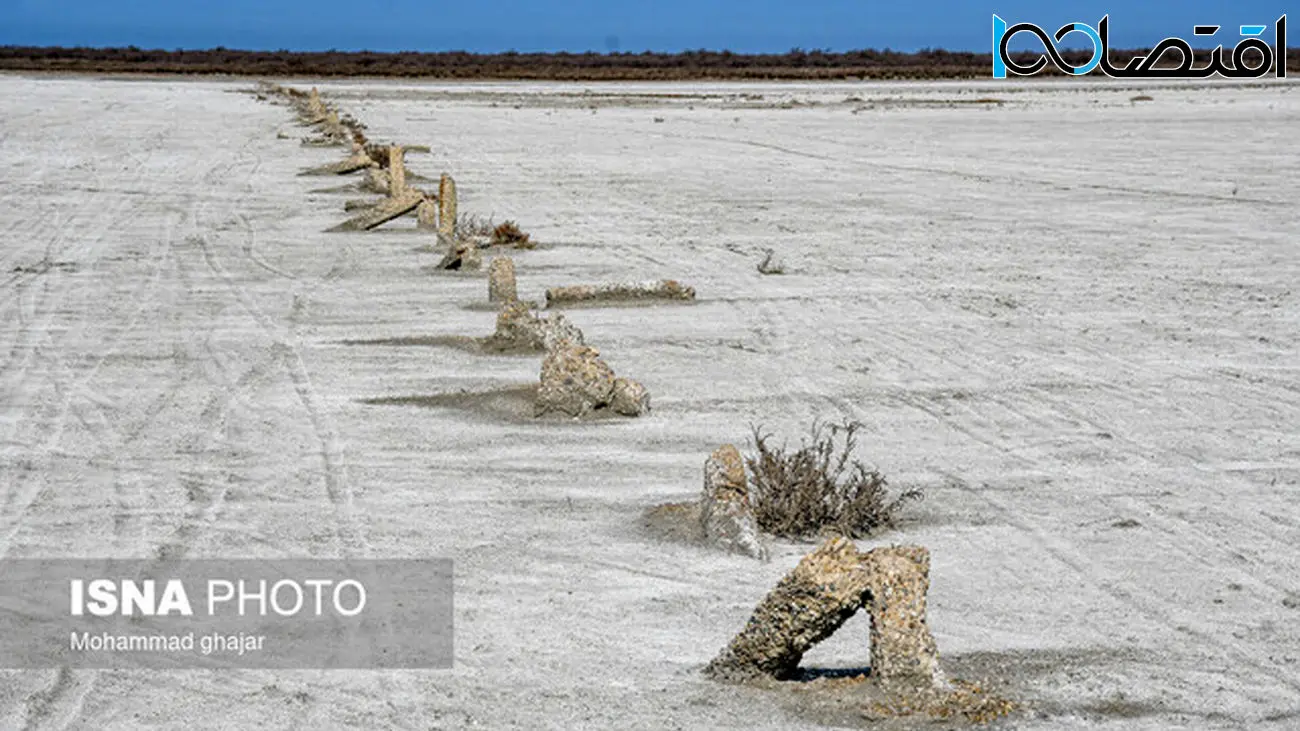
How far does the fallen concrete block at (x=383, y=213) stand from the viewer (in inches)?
755

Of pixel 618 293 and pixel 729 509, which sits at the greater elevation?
pixel 729 509

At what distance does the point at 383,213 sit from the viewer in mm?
Answer: 19469

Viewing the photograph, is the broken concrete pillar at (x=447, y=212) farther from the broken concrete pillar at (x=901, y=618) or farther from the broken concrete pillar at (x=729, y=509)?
the broken concrete pillar at (x=901, y=618)

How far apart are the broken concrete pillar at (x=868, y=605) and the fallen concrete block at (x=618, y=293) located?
8.20 m

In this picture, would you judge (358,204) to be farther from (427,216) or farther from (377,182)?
(427,216)

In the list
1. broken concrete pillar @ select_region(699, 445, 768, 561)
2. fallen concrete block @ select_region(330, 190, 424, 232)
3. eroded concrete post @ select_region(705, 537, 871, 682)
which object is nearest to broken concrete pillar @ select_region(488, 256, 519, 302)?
fallen concrete block @ select_region(330, 190, 424, 232)

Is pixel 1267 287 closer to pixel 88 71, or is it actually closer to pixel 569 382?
pixel 569 382

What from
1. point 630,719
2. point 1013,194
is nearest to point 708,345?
point 630,719

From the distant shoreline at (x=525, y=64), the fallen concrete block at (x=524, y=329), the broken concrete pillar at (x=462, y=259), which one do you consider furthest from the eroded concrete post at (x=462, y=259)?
the distant shoreline at (x=525, y=64)

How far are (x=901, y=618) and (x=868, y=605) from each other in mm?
119

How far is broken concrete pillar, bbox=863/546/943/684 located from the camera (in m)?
5.72

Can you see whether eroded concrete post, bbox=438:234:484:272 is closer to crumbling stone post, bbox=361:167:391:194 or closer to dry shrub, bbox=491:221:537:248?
dry shrub, bbox=491:221:537:248

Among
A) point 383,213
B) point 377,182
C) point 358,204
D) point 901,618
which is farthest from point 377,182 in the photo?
point 901,618

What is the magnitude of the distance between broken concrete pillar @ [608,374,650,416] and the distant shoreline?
6966cm
